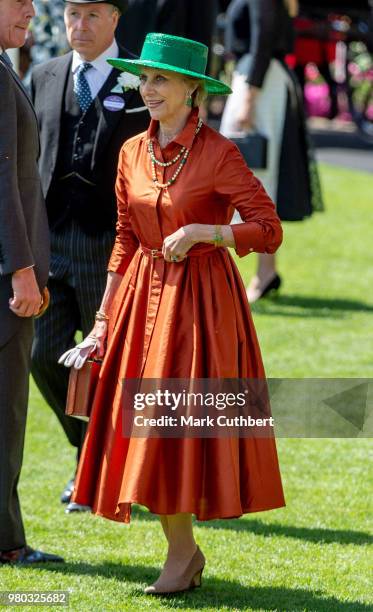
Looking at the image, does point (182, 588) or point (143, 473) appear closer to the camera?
point (143, 473)

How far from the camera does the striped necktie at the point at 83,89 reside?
18.8 feet

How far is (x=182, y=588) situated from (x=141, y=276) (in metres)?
1.07

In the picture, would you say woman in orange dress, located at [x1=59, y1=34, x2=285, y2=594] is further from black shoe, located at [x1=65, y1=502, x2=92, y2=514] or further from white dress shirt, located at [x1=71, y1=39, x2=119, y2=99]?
black shoe, located at [x1=65, y1=502, x2=92, y2=514]

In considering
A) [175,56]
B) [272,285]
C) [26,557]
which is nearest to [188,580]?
[26,557]

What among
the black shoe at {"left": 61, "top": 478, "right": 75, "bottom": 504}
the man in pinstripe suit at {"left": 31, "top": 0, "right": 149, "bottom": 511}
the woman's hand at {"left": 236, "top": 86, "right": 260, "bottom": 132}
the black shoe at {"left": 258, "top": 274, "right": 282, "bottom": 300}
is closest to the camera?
the man in pinstripe suit at {"left": 31, "top": 0, "right": 149, "bottom": 511}

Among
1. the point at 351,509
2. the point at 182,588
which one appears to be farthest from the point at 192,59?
the point at 351,509

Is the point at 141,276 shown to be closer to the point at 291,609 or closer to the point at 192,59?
the point at 192,59

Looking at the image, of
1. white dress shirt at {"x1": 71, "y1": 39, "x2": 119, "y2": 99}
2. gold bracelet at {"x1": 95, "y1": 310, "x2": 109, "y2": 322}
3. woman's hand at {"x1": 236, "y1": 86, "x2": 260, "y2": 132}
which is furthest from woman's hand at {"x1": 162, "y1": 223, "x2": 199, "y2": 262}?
woman's hand at {"x1": 236, "y1": 86, "x2": 260, "y2": 132}

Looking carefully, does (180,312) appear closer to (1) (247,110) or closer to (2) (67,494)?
(2) (67,494)

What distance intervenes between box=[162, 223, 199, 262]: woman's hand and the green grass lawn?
3.83 feet

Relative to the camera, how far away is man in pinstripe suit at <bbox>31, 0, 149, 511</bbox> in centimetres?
566

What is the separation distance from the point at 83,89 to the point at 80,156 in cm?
27

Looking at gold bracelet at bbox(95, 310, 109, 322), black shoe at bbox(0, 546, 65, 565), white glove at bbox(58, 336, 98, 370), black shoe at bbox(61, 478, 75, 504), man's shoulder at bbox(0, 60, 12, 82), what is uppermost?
man's shoulder at bbox(0, 60, 12, 82)

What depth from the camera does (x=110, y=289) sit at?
5.03m
